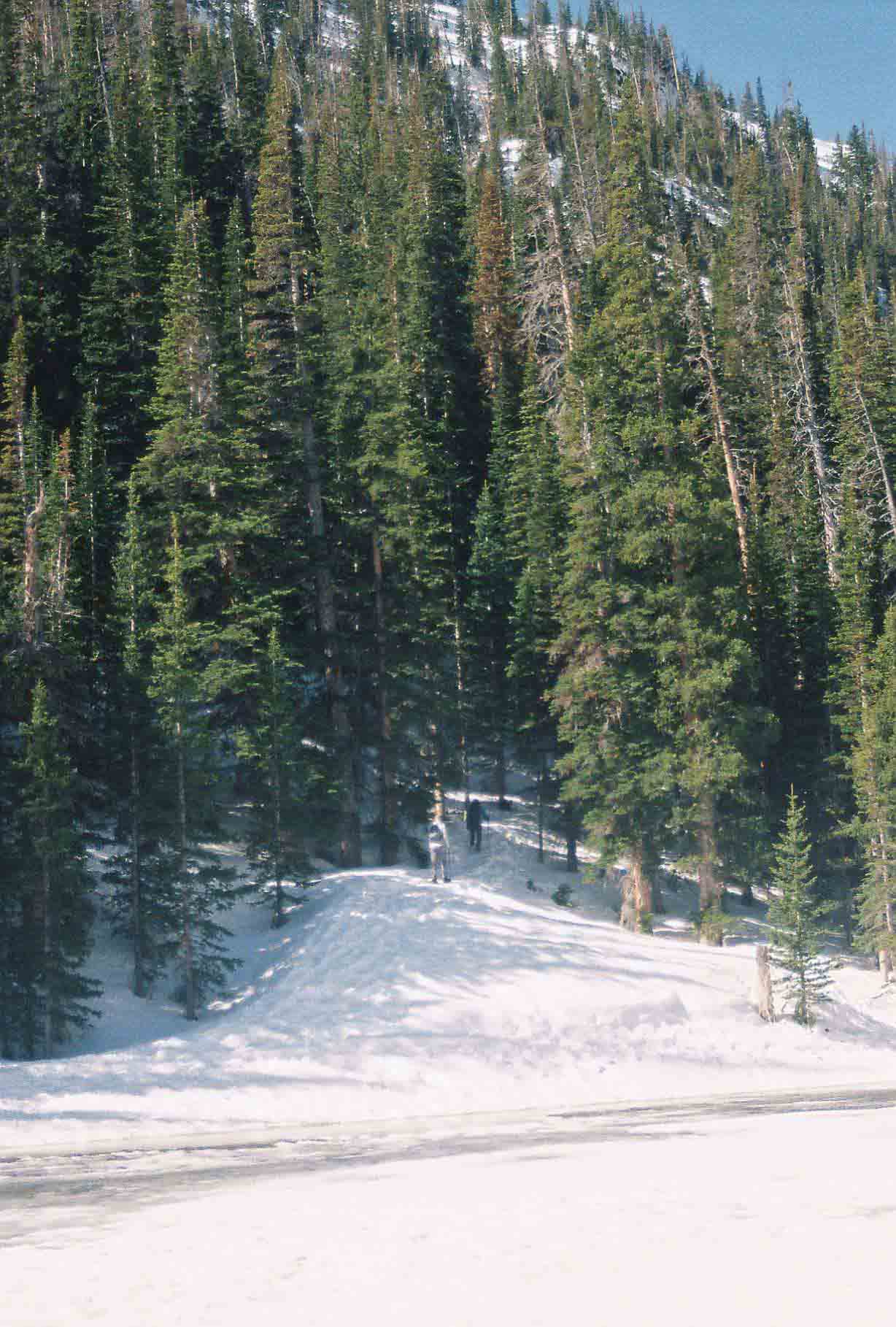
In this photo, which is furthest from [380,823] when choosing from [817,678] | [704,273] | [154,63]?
[704,273]

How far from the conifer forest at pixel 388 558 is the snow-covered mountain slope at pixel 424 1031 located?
1730 mm

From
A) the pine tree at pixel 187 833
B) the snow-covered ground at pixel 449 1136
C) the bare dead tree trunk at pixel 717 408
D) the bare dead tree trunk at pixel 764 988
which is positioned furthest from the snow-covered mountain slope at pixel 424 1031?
the bare dead tree trunk at pixel 717 408

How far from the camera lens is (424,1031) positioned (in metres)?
18.4

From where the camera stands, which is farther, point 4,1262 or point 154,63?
point 154,63

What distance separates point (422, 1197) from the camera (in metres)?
8.02

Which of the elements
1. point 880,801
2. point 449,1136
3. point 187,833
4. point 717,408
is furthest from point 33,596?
point 717,408


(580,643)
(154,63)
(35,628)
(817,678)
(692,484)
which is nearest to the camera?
(35,628)

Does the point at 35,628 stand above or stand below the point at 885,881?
above

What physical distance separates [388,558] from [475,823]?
8577 millimetres

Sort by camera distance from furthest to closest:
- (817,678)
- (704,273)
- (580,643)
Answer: (704,273), (817,678), (580,643)

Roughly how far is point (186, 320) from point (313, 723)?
12.8 meters

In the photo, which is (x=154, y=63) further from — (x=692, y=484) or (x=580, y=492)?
(x=692, y=484)

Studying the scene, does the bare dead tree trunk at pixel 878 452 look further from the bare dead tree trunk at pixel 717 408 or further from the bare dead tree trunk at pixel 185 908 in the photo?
the bare dead tree trunk at pixel 185 908

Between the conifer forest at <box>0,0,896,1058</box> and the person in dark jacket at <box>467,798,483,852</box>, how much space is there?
74.8 inches
